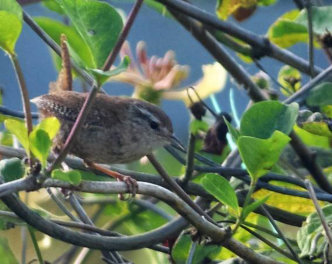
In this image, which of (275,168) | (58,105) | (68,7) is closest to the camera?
(68,7)

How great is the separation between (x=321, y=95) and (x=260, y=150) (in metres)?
0.53

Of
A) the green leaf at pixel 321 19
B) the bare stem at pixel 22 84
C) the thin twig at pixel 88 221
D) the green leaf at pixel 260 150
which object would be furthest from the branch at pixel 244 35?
the bare stem at pixel 22 84

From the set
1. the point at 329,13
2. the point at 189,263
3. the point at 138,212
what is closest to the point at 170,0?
the point at 329,13

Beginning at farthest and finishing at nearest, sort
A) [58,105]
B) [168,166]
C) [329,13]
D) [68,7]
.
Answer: [168,166], [58,105], [329,13], [68,7]

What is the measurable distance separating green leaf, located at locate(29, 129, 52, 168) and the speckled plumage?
2.19 feet

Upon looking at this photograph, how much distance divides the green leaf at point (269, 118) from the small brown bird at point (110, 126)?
0.64 m

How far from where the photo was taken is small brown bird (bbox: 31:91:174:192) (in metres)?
2.22

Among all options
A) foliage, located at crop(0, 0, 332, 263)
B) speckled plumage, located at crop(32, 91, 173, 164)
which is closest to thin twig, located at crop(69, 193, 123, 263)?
foliage, located at crop(0, 0, 332, 263)

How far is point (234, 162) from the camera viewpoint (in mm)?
2160

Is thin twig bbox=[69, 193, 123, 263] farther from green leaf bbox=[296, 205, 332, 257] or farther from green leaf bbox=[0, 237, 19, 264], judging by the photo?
green leaf bbox=[296, 205, 332, 257]

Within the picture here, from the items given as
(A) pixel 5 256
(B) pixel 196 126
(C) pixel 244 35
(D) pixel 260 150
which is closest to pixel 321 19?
(C) pixel 244 35

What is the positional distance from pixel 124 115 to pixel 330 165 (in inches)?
25.8

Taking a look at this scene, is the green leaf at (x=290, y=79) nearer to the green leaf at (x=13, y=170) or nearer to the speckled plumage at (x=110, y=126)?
the speckled plumage at (x=110, y=126)

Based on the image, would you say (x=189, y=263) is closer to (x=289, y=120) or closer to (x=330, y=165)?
(x=289, y=120)
